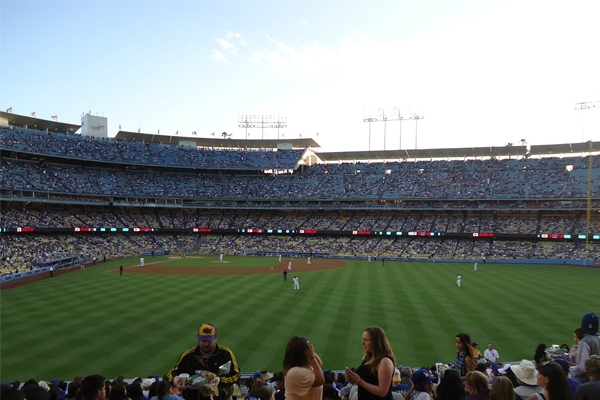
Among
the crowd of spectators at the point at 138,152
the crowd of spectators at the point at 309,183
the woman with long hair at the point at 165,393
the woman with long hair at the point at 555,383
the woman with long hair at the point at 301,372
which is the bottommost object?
the woman with long hair at the point at 165,393

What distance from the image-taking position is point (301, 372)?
4203 millimetres

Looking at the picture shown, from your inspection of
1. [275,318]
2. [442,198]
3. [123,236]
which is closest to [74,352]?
[275,318]

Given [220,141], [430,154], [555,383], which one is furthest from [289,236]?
[555,383]

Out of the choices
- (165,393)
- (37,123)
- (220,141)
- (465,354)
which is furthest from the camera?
(220,141)

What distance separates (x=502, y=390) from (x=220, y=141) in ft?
277

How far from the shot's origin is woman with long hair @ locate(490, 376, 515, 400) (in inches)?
191

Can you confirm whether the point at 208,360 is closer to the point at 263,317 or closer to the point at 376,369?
the point at 376,369

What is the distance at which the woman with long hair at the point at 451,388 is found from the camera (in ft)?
16.0

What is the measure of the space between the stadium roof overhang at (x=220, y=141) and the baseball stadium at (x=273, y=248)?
1.63 feet

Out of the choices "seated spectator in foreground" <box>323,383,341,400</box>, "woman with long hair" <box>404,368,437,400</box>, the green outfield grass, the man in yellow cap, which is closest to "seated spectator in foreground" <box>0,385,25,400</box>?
the man in yellow cap

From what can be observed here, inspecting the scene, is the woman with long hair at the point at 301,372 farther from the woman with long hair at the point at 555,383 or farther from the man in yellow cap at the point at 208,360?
→ the woman with long hair at the point at 555,383

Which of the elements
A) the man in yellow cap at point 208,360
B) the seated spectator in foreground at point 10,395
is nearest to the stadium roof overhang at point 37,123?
the seated spectator in foreground at point 10,395

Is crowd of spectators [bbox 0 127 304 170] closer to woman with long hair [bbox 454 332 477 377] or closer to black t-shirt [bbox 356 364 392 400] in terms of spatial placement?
woman with long hair [bbox 454 332 477 377]

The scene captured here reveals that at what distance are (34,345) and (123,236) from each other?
48.1m
